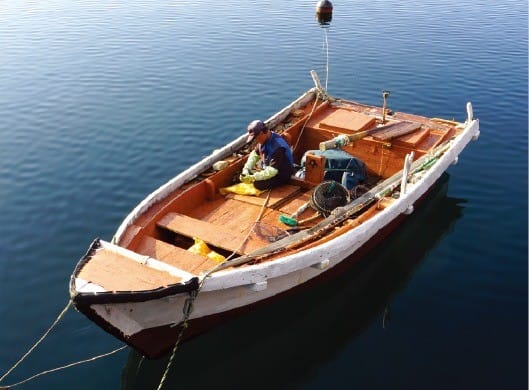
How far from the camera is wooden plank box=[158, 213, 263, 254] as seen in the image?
29.0 ft

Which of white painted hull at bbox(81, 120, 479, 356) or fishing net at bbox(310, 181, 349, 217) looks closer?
white painted hull at bbox(81, 120, 479, 356)

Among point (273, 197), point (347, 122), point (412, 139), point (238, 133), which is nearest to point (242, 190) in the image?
point (273, 197)

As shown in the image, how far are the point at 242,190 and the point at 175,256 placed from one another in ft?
9.61

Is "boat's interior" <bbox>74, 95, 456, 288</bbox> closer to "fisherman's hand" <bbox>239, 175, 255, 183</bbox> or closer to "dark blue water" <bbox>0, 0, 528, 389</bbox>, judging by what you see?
"fisherman's hand" <bbox>239, 175, 255, 183</bbox>

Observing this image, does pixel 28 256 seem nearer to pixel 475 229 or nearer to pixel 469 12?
pixel 475 229

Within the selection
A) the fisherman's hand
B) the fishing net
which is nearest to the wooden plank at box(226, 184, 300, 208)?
the fisherman's hand

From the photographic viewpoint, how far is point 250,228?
9.80 metres

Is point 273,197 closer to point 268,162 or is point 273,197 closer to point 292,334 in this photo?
point 268,162

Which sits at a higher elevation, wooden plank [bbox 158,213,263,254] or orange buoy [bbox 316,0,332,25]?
orange buoy [bbox 316,0,332,25]

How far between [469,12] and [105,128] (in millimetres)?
25277

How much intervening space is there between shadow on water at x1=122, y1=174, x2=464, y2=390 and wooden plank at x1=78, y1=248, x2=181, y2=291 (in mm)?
1940

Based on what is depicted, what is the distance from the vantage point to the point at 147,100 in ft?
65.1

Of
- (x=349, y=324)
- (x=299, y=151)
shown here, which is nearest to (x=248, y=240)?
(x=349, y=324)

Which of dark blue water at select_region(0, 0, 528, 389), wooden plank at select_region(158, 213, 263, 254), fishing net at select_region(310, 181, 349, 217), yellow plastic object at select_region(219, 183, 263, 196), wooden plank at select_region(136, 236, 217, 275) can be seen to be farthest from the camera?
yellow plastic object at select_region(219, 183, 263, 196)
